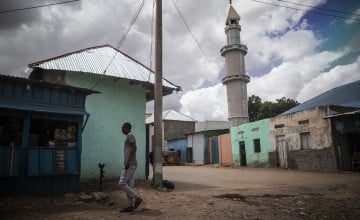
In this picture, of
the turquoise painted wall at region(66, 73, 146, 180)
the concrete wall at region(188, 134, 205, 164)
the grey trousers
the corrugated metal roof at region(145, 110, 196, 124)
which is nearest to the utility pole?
the turquoise painted wall at region(66, 73, 146, 180)

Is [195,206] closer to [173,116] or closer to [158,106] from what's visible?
[158,106]

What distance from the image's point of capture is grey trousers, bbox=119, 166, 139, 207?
19.6ft

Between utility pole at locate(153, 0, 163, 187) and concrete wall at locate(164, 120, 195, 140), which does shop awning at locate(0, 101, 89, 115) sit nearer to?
utility pole at locate(153, 0, 163, 187)

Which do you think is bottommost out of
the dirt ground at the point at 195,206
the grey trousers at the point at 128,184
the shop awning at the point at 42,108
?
the dirt ground at the point at 195,206

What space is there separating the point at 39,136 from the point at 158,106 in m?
3.85

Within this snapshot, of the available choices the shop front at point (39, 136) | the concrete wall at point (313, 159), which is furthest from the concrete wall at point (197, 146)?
the shop front at point (39, 136)

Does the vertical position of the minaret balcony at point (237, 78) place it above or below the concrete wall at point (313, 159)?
above

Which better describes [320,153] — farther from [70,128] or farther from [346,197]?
[70,128]

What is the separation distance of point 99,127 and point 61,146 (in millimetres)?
3021

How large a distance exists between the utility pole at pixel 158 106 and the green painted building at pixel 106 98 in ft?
5.85

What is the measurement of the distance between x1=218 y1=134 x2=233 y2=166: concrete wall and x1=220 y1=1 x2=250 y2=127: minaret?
17.6 feet

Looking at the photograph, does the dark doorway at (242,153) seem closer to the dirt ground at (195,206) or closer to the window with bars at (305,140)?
the window with bars at (305,140)

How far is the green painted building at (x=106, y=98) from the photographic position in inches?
435

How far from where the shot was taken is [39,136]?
862 centimetres
